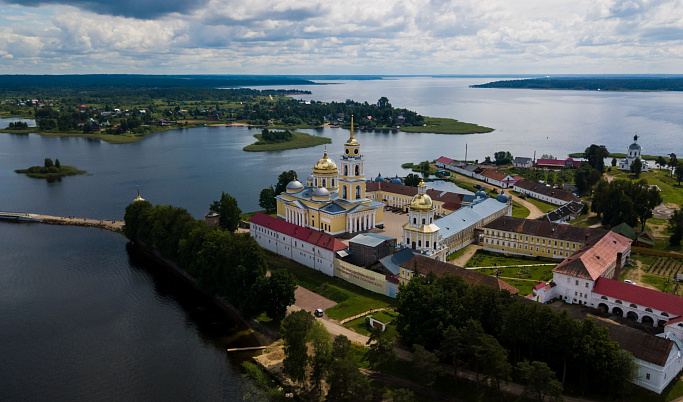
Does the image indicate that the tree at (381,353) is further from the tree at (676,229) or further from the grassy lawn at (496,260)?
the tree at (676,229)

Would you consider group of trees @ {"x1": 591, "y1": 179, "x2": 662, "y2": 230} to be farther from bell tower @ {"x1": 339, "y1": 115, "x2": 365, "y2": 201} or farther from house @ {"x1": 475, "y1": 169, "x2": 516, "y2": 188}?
bell tower @ {"x1": 339, "y1": 115, "x2": 365, "y2": 201}

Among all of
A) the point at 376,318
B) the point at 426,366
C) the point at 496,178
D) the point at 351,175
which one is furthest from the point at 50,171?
the point at 426,366

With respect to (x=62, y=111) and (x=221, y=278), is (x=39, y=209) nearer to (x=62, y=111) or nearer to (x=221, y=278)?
(x=221, y=278)

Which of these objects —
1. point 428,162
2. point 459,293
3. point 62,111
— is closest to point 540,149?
point 428,162

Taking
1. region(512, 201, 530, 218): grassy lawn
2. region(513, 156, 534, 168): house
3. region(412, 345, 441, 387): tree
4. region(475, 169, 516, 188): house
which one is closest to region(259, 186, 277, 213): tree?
region(512, 201, 530, 218): grassy lawn


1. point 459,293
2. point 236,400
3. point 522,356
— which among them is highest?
point 459,293
